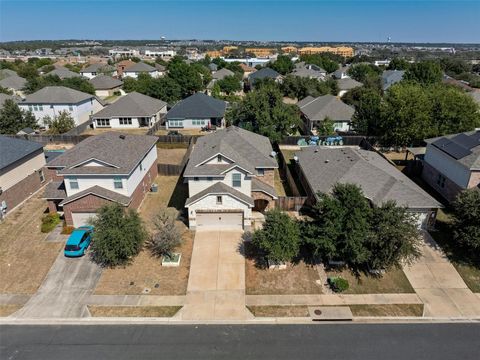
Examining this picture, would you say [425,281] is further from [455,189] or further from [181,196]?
[181,196]

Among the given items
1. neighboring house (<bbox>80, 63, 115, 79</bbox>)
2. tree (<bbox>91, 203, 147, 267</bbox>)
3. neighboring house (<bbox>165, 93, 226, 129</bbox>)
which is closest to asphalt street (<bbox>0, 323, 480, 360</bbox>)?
tree (<bbox>91, 203, 147, 267</bbox>)

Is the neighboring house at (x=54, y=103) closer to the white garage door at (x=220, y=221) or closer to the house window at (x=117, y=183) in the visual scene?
the house window at (x=117, y=183)

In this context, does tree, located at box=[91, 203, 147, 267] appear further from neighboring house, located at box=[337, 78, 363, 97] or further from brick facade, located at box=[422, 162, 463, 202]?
neighboring house, located at box=[337, 78, 363, 97]

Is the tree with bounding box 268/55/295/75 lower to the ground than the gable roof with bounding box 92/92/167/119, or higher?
higher

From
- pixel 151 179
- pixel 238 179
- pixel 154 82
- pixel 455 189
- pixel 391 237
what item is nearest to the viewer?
pixel 391 237

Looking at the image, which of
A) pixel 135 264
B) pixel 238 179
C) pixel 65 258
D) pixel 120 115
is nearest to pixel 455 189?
pixel 238 179

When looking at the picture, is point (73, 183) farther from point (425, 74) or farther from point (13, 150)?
point (425, 74)

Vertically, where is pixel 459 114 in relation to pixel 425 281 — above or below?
above
